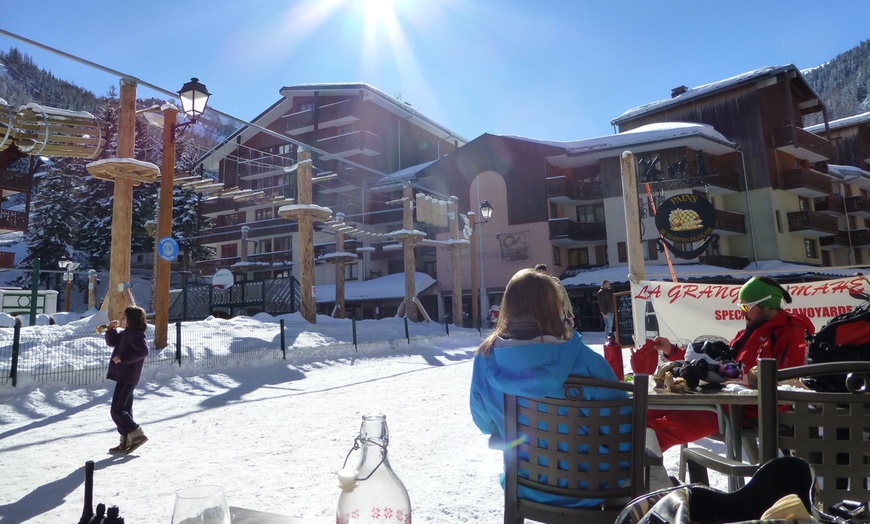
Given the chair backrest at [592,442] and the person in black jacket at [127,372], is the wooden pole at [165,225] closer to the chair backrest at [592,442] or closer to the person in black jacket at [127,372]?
the person in black jacket at [127,372]

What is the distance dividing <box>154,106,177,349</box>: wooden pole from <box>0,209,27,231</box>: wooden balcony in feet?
54.0

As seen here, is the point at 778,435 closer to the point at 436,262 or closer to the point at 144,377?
the point at 144,377

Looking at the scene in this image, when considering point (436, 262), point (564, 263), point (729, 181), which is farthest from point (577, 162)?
point (436, 262)

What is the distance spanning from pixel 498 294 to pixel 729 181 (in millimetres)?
15231

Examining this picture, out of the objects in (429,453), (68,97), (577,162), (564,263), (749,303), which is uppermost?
(68,97)

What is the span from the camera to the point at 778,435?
1880mm

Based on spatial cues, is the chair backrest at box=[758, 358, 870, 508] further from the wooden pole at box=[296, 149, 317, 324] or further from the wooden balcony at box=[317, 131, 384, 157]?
the wooden balcony at box=[317, 131, 384, 157]

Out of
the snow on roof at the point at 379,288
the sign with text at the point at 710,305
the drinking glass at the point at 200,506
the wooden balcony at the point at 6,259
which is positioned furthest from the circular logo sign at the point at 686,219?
the wooden balcony at the point at 6,259

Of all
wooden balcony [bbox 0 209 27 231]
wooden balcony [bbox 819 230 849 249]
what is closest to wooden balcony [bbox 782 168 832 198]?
wooden balcony [bbox 819 230 849 249]

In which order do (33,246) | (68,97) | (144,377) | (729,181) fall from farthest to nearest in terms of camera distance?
(68,97) < (33,246) < (729,181) < (144,377)

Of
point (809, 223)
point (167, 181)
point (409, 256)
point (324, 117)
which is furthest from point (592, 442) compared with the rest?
point (324, 117)

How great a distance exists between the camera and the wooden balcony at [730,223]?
96.1 ft

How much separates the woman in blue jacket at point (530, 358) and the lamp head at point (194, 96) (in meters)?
10.2

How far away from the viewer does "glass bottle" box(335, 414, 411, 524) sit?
1254mm
